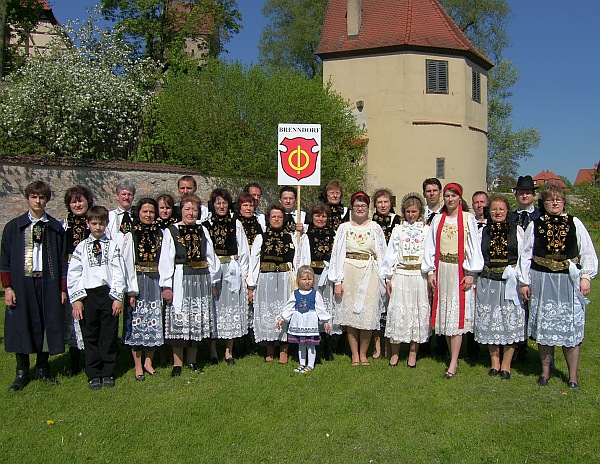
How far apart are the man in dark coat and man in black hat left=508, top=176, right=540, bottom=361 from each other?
15.6ft

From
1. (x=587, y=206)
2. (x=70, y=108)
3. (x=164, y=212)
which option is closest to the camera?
(x=164, y=212)

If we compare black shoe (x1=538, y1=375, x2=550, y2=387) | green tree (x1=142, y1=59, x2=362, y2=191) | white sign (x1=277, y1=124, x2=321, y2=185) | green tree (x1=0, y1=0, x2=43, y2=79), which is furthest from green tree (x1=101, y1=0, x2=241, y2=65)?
black shoe (x1=538, y1=375, x2=550, y2=387)

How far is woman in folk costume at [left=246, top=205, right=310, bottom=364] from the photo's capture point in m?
6.25

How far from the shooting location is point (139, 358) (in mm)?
5715

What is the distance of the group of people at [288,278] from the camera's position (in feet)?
17.6

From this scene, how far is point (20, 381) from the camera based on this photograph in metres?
5.39

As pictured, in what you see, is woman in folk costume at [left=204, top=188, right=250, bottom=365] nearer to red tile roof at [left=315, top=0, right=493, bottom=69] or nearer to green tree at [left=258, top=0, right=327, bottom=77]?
red tile roof at [left=315, top=0, right=493, bottom=69]

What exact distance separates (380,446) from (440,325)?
1.98 metres

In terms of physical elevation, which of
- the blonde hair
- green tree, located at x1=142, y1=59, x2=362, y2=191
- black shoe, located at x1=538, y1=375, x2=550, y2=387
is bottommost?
black shoe, located at x1=538, y1=375, x2=550, y2=387

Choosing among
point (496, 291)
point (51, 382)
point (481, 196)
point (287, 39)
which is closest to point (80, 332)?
point (51, 382)

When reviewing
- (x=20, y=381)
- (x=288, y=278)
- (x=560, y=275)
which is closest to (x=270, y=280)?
(x=288, y=278)

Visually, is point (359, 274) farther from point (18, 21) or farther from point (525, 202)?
point (18, 21)

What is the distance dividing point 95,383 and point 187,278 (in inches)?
52.8

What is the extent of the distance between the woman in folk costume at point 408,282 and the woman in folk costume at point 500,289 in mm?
585
